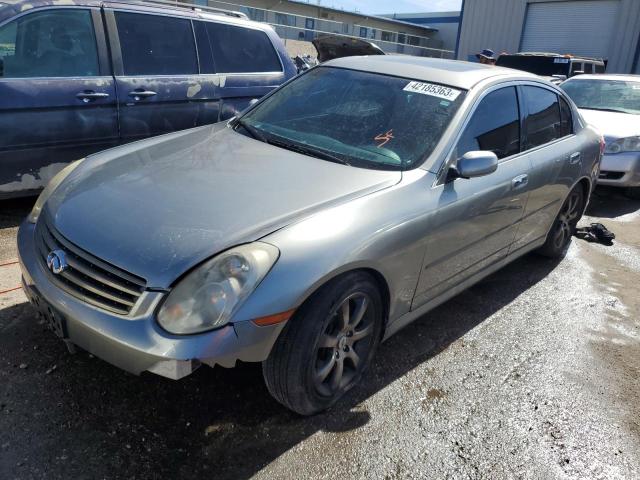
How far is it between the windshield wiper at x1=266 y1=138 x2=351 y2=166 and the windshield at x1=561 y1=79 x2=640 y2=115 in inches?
256

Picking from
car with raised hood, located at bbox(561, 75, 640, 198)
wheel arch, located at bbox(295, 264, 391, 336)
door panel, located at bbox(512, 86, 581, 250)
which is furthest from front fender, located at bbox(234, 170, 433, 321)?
car with raised hood, located at bbox(561, 75, 640, 198)

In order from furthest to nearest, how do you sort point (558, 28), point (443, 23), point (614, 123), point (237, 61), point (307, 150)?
point (443, 23)
point (558, 28)
point (614, 123)
point (237, 61)
point (307, 150)

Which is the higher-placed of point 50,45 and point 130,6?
point 130,6

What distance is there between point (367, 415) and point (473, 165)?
1400 millimetres

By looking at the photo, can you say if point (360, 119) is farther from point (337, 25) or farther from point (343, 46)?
point (337, 25)

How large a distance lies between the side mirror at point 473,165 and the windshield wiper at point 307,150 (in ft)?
1.94

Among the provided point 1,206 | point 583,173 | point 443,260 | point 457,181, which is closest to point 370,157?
point 457,181

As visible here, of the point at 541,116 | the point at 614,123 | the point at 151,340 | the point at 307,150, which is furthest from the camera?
the point at 614,123

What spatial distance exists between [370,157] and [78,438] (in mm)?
1937

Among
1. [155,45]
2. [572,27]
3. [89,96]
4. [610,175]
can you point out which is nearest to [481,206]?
[89,96]

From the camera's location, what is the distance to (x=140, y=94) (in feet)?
15.1

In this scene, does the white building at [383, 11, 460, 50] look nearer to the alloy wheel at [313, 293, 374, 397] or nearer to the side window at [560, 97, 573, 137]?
the side window at [560, 97, 573, 137]

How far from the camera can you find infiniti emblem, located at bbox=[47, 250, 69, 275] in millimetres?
2199

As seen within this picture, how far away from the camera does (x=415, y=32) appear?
44.8m
